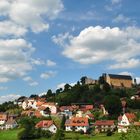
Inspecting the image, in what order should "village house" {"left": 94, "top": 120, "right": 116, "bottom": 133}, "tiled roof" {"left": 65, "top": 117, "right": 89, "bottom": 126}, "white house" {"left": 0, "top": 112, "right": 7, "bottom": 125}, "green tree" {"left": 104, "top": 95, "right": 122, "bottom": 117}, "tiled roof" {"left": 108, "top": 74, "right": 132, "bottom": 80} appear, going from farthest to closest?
"tiled roof" {"left": 108, "top": 74, "right": 132, "bottom": 80}
"white house" {"left": 0, "top": 112, "right": 7, "bottom": 125}
"green tree" {"left": 104, "top": 95, "right": 122, "bottom": 117}
"tiled roof" {"left": 65, "top": 117, "right": 89, "bottom": 126}
"village house" {"left": 94, "top": 120, "right": 116, "bottom": 133}

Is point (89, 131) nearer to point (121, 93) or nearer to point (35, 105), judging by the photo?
point (121, 93)

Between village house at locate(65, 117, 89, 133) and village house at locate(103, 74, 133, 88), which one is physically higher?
village house at locate(103, 74, 133, 88)

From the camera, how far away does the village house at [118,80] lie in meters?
181

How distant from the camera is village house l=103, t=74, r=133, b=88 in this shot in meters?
181

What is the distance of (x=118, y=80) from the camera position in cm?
18350

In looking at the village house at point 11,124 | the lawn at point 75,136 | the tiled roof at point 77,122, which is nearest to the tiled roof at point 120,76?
the village house at point 11,124

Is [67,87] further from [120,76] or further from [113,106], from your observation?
[113,106]

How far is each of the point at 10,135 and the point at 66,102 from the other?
152 feet

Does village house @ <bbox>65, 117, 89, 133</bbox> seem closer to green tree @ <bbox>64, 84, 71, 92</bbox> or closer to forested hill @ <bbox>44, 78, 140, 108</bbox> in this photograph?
forested hill @ <bbox>44, 78, 140, 108</bbox>

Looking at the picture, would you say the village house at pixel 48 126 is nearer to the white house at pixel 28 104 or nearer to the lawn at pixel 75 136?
the lawn at pixel 75 136

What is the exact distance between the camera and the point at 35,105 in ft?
529

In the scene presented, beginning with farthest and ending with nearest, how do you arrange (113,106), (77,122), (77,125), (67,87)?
(67,87) → (113,106) → (77,122) → (77,125)

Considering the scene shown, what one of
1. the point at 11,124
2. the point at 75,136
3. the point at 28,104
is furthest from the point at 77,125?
the point at 28,104

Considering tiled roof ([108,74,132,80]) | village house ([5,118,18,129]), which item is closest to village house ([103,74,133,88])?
tiled roof ([108,74,132,80])
